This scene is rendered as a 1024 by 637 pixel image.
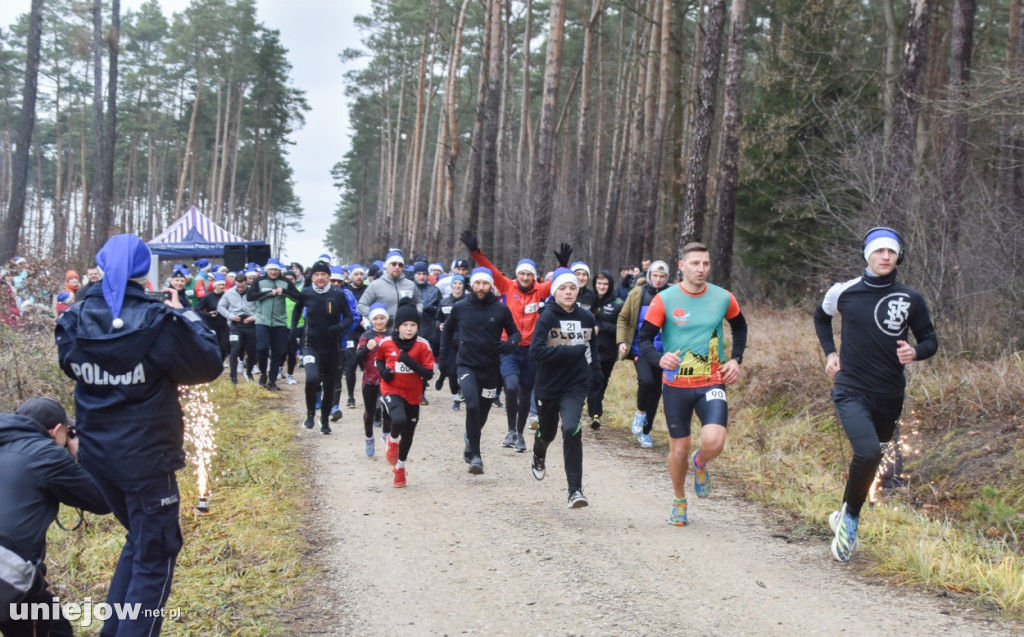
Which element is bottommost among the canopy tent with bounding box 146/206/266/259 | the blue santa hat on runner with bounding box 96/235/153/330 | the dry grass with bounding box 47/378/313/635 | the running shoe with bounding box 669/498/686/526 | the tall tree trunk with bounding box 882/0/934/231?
the dry grass with bounding box 47/378/313/635

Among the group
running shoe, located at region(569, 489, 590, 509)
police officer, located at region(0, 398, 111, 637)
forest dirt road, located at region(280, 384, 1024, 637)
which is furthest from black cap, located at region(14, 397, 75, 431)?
running shoe, located at region(569, 489, 590, 509)

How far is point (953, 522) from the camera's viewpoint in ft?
21.7

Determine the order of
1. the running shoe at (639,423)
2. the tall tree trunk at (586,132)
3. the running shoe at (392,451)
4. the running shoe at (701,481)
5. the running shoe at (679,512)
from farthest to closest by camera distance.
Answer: the tall tree trunk at (586,132) < the running shoe at (639,423) < the running shoe at (392,451) < the running shoe at (701,481) < the running shoe at (679,512)

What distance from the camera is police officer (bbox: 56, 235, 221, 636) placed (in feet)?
12.5

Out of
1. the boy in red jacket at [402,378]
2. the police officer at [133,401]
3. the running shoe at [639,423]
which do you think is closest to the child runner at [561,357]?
the boy in red jacket at [402,378]

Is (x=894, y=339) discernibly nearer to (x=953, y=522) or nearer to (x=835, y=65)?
(x=953, y=522)

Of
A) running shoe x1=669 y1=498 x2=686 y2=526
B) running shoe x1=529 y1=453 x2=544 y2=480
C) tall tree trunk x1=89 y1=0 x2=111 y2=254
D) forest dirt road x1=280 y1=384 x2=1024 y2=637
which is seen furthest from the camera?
tall tree trunk x1=89 y1=0 x2=111 y2=254

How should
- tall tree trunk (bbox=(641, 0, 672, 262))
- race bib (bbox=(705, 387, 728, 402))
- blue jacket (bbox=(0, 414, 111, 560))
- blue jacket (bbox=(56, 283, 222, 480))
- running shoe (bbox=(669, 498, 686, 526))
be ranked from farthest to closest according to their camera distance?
1. tall tree trunk (bbox=(641, 0, 672, 262))
2. running shoe (bbox=(669, 498, 686, 526))
3. race bib (bbox=(705, 387, 728, 402))
4. blue jacket (bbox=(56, 283, 222, 480))
5. blue jacket (bbox=(0, 414, 111, 560))

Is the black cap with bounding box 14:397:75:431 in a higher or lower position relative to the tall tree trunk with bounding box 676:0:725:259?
lower

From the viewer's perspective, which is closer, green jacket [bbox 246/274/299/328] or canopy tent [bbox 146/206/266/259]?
green jacket [bbox 246/274/299/328]

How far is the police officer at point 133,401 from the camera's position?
3.82m

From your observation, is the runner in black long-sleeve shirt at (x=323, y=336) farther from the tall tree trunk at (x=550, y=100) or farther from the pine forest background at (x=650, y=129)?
the tall tree trunk at (x=550, y=100)

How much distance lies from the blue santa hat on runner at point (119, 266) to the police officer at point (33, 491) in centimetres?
60

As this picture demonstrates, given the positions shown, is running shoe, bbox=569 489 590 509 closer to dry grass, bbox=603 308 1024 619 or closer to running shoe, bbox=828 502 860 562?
dry grass, bbox=603 308 1024 619
